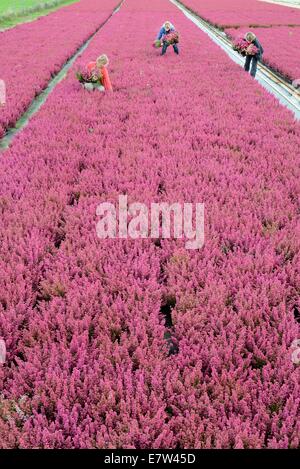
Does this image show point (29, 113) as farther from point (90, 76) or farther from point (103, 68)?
point (103, 68)

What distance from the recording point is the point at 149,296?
12.9ft

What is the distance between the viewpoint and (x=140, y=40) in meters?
22.1

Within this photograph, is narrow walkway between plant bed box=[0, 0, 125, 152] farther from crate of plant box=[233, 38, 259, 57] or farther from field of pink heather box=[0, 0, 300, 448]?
crate of plant box=[233, 38, 259, 57]

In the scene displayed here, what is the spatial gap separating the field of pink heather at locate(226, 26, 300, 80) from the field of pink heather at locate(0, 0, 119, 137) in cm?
802

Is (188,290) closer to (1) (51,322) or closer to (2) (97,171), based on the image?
(1) (51,322)

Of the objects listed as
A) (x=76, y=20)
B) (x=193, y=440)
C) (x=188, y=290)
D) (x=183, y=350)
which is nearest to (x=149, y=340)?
(x=183, y=350)

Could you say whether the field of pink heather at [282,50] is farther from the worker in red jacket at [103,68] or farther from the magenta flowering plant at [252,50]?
the worker in red jacket at [103,68]

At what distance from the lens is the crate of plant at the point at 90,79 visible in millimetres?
11422

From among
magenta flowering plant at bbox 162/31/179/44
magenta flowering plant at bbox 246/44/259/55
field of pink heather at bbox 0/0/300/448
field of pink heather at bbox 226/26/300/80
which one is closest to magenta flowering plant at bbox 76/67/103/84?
field of pink heather at bbox 0/0/300/448

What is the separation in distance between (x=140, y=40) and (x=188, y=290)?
21.4 m

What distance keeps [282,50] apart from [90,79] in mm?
12185

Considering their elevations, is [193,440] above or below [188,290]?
below
